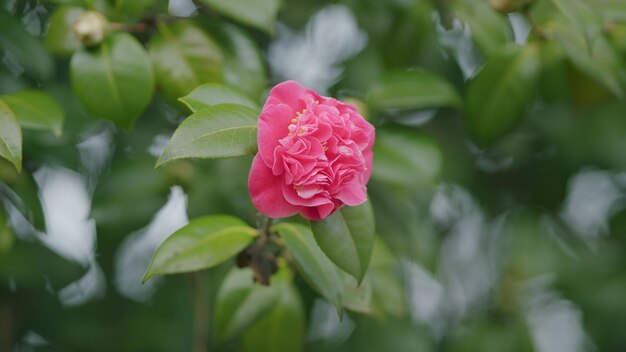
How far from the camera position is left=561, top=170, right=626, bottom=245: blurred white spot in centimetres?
220

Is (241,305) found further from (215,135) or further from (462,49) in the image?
(462,49)

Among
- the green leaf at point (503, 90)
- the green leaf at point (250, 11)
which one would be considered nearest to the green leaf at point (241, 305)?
the green leaf at point (250, 11)

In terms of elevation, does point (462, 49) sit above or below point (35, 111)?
below

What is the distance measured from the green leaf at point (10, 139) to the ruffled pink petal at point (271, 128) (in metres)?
0.28

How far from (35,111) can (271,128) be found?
39cm

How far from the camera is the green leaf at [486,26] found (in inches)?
58.0

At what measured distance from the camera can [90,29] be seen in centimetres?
120

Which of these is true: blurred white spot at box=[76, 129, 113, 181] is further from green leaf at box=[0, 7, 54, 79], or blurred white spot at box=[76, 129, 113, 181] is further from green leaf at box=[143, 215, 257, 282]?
green leaf at box=[143, 215, 257, 282]

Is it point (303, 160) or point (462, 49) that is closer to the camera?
point (303, 160)

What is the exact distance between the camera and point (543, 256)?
2.11m

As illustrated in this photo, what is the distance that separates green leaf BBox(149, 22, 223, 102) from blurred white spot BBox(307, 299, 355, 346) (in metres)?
0.87

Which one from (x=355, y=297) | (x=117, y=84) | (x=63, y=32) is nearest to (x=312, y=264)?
(x=355, y=297)

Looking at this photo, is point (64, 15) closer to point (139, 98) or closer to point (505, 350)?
point (139, 98)

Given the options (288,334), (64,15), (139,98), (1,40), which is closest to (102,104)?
(139,98)
